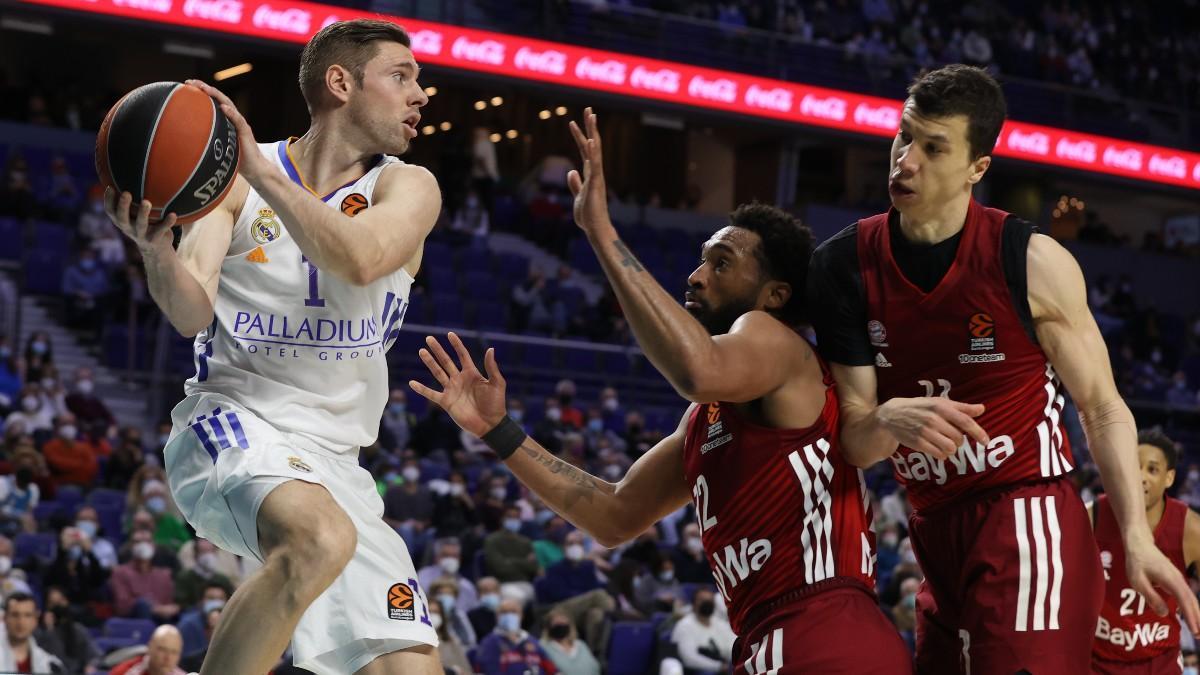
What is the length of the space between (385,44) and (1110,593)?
388cm

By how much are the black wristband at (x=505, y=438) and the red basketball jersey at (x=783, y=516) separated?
0.77 meters

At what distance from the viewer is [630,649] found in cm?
1190

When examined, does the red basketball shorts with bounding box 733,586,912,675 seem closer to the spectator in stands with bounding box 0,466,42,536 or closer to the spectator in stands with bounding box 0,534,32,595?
the spectator in stands with bounding box 0,534,32,595

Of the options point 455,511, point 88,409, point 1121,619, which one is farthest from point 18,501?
point 1121,619

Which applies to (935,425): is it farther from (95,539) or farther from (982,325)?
(95,539)

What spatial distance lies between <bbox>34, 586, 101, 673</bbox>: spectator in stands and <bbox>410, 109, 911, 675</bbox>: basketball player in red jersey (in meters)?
6.49

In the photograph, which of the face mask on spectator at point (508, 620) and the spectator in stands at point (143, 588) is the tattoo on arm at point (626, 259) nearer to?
the spectator in stands at point (143, 588)

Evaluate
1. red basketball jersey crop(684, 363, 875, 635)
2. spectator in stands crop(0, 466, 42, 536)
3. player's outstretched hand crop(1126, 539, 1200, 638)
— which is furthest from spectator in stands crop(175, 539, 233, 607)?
player's outstretched hand crop(1126, 539, 1200, 638)

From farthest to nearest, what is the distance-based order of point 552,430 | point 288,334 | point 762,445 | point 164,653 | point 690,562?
point 552,430 → point 690,562 → point 164,653 → point 288,334 → point 762,445

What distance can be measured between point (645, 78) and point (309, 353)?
53.5 ft

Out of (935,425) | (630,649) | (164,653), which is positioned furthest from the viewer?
(630,649)

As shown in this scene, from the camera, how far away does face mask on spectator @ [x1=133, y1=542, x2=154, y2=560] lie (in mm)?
10922

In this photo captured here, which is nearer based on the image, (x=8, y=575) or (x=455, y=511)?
(x=8, y=575)

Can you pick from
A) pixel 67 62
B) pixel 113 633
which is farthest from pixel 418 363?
pixel 67 62
